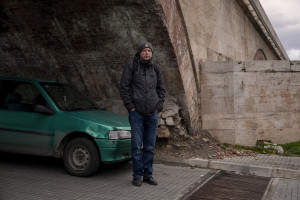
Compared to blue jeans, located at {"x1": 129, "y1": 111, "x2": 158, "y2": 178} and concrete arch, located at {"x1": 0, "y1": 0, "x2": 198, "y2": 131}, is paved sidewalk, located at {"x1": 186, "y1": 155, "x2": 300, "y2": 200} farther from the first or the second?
blue jeans, located at {"x1": 129, "y1": 111, "x2": 158, "y2": 178}

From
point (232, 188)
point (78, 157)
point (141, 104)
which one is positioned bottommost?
point (232, 188)

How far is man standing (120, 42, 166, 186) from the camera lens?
4.77m

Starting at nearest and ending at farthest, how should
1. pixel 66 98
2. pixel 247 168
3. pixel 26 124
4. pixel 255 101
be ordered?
pixel 26 124 < pixel 66 98 < pixel 247 168 < pixel 255 101

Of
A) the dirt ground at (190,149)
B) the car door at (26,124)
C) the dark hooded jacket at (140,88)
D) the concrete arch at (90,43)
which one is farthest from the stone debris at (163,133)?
the car door at (26,124)

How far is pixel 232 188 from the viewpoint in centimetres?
495

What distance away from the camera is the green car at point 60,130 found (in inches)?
198

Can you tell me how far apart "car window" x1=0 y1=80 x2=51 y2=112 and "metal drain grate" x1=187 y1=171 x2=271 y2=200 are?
305 cm

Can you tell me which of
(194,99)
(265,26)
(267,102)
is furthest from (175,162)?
(265,26)

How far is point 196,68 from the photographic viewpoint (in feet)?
27.2

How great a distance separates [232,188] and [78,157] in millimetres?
2586

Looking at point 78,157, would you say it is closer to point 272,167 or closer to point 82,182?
point 82,182

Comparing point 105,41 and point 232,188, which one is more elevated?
point 105,41

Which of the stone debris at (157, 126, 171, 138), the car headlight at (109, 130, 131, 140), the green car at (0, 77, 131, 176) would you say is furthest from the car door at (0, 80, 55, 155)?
the stone debris at (157, 126, 171, 138)

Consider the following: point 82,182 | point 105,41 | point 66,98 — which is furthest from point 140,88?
point 105,41
